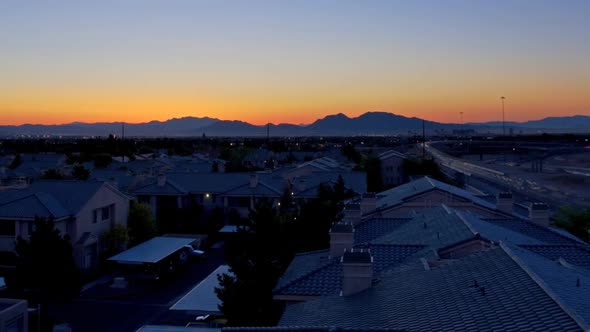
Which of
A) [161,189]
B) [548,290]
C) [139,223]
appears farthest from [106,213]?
[548,290]

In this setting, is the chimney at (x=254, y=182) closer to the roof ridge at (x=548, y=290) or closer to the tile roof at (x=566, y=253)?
the tile roof at (x=566, y=253)

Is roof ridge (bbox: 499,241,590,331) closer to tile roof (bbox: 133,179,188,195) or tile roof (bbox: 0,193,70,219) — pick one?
tile roof (bbox: 0,193,70,219)

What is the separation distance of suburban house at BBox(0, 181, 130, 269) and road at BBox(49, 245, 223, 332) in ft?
12.4

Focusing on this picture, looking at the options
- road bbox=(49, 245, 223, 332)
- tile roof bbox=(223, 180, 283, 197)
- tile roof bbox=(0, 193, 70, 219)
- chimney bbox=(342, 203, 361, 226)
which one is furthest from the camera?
tile roof bbox=(223, 180, 283, 197)

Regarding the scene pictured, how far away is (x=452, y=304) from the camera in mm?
8719

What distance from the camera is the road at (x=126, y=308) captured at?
22.3 m

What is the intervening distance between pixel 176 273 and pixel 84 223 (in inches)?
213

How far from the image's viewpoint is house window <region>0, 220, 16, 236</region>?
29.0m

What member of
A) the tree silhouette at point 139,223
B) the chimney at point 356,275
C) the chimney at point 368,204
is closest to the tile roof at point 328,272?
the chimney at point 356,275

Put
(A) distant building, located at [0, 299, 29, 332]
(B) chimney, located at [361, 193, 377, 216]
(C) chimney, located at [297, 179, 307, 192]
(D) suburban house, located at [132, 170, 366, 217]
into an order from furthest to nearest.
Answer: (C) chimney, located at [297, 179, 307, 192] < (D) suburban house, located at [132, 170, 366, 217] < (B) chimney, located at [361, 193, 377, 216] < (A) distant building, located at [0, 299, 29, 332]

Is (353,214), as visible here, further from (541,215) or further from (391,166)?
(391,166)

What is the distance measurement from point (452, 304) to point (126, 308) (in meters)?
18.6

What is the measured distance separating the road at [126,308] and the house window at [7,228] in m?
5.64

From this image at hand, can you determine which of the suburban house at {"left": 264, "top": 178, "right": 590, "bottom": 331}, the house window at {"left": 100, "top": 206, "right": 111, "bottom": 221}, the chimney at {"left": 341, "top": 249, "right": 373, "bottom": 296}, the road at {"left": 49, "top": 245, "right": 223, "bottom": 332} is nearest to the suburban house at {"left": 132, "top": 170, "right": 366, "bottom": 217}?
the house window at {"left": 100, "top": 206, "right": 111, "bottom": 221}
